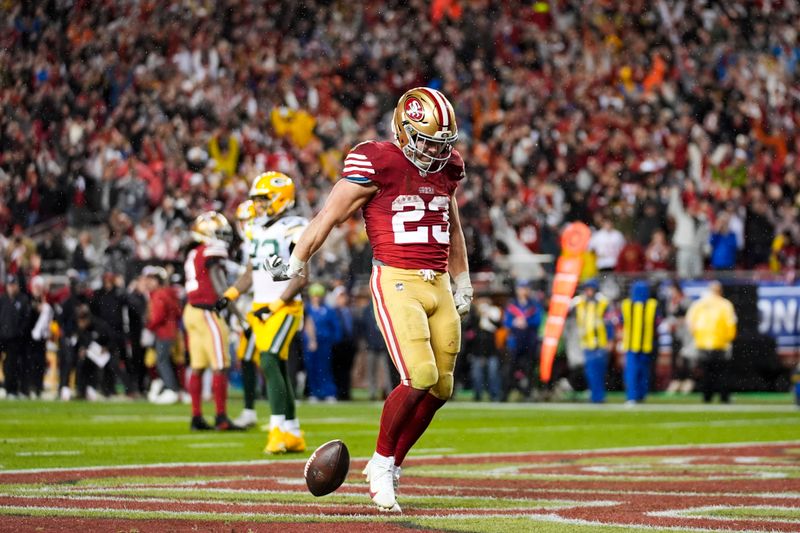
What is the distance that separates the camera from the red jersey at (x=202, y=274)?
13.4 metres

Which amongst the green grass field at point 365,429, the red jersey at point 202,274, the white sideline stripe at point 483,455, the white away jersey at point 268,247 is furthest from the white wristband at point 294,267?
the red jersey at point 202,274

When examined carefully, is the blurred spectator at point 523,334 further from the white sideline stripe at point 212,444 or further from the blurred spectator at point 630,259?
the white sideline stripe at point 212,444

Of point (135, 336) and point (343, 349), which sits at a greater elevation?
point (135, 336)

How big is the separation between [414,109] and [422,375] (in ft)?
3.97

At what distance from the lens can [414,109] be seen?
6.98 metres

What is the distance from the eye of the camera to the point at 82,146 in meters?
24.4

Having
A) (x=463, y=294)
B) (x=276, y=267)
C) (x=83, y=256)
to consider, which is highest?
(x=83, y=256)

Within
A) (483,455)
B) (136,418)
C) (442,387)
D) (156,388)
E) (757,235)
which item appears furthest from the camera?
(757,235)

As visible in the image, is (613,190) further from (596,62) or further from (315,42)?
(315,42)

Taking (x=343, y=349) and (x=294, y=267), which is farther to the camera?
(x=343, y=349)

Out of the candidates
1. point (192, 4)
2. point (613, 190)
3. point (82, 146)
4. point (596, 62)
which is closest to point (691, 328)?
point (613, 190)

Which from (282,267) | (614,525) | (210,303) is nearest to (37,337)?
(210,303)

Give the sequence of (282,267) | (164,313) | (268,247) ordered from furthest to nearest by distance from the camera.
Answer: (164,313) < (268,247) < (282,267)

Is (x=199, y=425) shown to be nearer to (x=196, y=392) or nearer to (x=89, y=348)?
(x=196, y=392)
